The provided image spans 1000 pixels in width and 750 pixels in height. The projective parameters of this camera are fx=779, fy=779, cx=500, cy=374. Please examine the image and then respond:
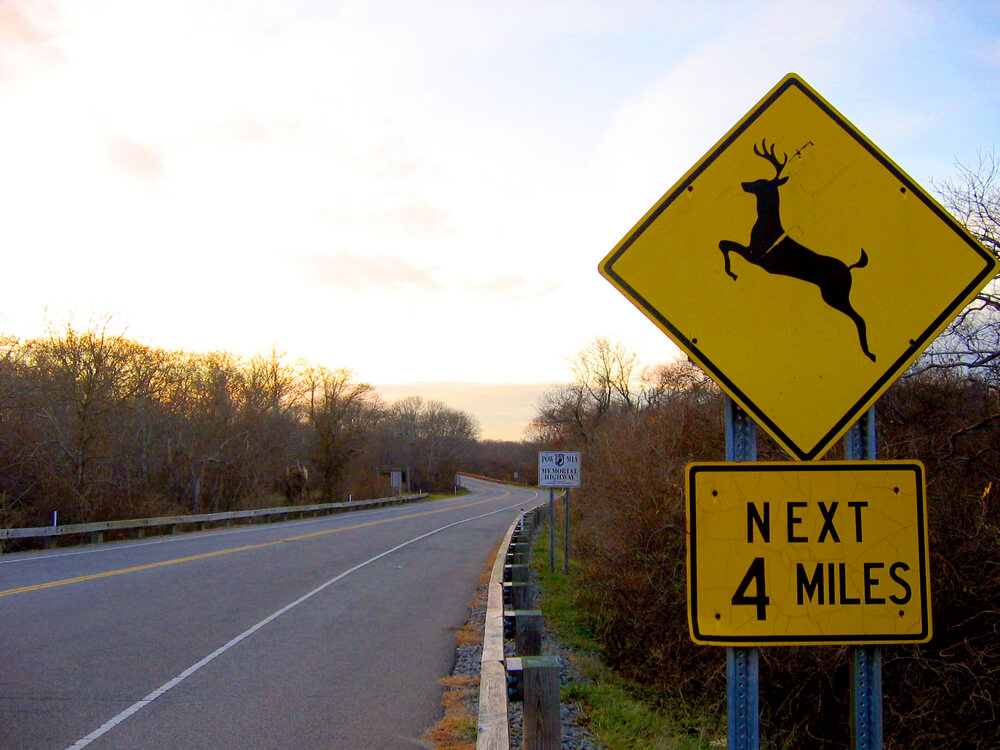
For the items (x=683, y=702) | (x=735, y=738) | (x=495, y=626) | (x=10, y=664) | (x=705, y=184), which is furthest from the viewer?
(x=683, y=702)

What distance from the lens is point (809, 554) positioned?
2.52 m

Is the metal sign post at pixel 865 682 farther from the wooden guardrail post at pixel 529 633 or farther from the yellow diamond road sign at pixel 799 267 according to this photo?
the wooden guardrail post at pixel 529 633

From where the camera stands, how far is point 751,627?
8.25ft

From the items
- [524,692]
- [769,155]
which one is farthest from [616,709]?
[769,155]

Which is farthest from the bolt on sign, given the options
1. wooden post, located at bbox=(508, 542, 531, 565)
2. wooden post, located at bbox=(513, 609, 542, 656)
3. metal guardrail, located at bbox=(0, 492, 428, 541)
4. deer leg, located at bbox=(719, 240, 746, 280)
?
metal guardrail, located at bbox=(0, 492, 428, 541)

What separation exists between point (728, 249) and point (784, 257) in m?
0.19

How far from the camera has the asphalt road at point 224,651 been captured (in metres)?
6.33

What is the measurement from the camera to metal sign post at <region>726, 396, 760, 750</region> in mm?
2465

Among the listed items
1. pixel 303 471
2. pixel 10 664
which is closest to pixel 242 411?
pixel 303 471

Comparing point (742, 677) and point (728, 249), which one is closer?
point (742, 677)

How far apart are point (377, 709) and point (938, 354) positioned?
8.31 m

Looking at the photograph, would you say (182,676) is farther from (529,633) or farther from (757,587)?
(757,587)

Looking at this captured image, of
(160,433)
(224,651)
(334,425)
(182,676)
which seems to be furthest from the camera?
(334,425)

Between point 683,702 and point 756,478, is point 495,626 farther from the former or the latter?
point 756,478
